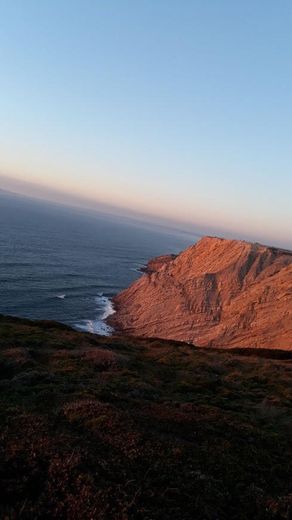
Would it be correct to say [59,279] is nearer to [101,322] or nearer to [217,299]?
[101,322]

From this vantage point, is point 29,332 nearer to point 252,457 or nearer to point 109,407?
point 109,407

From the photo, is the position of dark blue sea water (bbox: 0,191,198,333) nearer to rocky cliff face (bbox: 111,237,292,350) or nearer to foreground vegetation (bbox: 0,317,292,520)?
rocky cliff face (bbox: 111,237,292,350)

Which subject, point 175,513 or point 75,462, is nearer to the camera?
point 175,513

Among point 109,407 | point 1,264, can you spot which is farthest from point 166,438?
point 1,264

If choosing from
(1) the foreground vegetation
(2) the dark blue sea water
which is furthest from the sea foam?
(1) the foreground vegetation

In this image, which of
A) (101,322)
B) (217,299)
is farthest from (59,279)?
(217,299)
